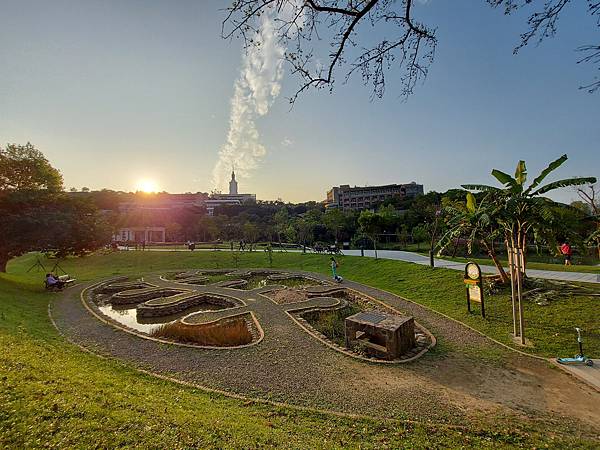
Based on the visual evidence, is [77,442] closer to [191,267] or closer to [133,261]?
[191,267]

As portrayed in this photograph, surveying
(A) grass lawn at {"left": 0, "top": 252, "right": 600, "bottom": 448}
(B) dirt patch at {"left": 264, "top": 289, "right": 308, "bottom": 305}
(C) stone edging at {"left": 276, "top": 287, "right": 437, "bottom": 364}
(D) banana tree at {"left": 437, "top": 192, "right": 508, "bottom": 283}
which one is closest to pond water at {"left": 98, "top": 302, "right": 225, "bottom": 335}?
(B) dirt patch at {"left": 264, "top": 289, "right": 308, "bottom": 305}

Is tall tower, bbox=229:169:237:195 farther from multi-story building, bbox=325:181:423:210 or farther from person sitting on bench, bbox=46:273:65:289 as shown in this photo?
person sitting on bench, bbox=46:273:65:289

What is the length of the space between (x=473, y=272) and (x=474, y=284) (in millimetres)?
441

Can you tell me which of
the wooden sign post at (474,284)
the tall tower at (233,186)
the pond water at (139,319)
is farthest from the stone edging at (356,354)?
the tall tower at (233,186)

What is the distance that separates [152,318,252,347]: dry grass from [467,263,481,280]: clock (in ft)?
27.4

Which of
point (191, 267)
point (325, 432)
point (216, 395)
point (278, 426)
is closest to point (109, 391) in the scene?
point (216, 395)

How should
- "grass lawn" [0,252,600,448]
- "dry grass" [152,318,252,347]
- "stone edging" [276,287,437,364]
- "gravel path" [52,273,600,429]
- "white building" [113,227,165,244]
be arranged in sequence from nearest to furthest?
"grass lawn" [0,252,600,448] < "gravel path" [52,273,600,429] < "stone edging" [276,287,437,364] < "dry grass" [152,318,252,347] < "white building" [113,227,165,244]

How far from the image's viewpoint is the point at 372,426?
15.9ft

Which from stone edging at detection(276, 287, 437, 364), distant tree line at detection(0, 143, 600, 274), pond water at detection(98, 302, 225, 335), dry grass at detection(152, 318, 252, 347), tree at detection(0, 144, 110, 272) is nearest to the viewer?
stone edging at detection(276, 287, 437, 364)

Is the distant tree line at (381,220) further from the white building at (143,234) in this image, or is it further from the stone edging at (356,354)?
the white building at (143,234)

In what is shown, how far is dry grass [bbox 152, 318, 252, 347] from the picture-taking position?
9.68 metres

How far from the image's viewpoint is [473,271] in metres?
11.1

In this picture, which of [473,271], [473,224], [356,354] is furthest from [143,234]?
[473,271]

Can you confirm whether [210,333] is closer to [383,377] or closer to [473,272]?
[383,377]
